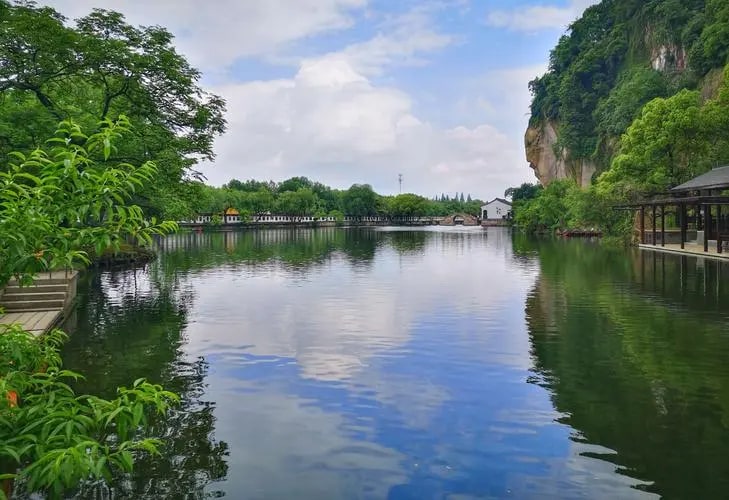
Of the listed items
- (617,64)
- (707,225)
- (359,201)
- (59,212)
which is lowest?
(707,225)

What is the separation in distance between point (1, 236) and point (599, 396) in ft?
30.8

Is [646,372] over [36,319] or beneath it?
beneath

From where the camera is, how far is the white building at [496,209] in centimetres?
17012

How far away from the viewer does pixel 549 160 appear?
4532 inches

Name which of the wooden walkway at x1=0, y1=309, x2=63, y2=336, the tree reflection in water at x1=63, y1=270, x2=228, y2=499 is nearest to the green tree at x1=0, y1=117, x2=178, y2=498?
the tree reflection in water at x1=63, y1=270, x2=228, y2=499

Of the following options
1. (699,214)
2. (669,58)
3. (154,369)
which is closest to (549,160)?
(669,58)

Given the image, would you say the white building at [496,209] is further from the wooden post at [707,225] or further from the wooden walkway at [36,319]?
the wooden walkway at [36,319]

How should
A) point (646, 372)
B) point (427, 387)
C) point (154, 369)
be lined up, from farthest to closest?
1. point (154, 369)
2. point (646, 372)
3. point (427, 387)

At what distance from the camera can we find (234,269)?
111ft

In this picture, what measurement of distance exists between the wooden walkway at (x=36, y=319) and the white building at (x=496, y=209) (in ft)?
522

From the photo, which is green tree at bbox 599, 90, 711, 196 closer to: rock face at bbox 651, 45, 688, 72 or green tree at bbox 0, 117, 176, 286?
rock face at bbox 651, 45, 688, 72

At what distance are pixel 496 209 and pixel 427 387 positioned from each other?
16621 cm

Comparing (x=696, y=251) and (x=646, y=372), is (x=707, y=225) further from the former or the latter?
(x=646, y=372)

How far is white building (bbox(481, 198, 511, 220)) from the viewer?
170m
